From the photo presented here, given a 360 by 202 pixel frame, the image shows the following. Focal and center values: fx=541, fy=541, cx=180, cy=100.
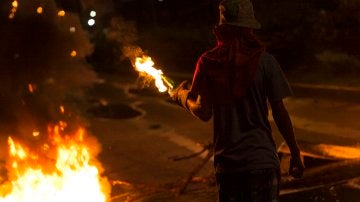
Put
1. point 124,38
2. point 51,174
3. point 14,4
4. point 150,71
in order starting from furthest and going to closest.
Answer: point 124,38 < point 51,174 < point 14,4 < point 150,71

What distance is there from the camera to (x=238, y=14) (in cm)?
302

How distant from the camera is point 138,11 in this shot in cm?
2338

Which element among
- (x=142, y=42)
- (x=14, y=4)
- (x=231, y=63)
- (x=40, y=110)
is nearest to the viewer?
(x=231, y=63)

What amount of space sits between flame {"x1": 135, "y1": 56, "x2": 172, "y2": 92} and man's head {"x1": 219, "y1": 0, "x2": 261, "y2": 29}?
3.84ft

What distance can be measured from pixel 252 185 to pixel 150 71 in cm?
153

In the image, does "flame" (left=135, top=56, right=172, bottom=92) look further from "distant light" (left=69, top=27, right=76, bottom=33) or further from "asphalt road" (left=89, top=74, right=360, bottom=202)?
"asphalt road" (left=89, top=74, right=360, bottom=202)

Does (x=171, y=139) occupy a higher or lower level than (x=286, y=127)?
lower

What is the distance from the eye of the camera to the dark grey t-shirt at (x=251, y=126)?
306 cm

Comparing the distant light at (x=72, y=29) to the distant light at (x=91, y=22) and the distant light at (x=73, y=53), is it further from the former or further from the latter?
the distant light at (x=91, y=22)

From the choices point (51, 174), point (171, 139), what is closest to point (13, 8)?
point (51, 174)

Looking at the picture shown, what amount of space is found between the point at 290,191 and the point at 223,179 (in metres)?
1.99

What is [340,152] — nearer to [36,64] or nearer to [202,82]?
[202,82]

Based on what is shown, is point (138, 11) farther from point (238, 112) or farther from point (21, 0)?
point (238, 112)

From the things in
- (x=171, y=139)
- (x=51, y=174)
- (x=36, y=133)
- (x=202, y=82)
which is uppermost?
(x=202, y=82)
